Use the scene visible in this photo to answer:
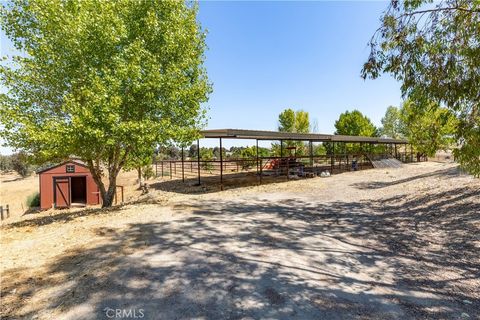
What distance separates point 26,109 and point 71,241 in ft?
17.2

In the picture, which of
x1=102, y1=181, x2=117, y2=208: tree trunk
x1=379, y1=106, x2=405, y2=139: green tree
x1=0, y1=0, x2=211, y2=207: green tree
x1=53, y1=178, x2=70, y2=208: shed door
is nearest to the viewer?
x1=0, y1=0, x2=211, y2=207: green tree

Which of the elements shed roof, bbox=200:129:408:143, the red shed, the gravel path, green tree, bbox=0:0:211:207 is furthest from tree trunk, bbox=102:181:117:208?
the red shed

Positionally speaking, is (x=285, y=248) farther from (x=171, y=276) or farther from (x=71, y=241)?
(x=71, y=241)

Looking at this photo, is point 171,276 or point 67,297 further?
point 171,276

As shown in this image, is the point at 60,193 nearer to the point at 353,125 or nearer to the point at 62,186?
the point at 62,186

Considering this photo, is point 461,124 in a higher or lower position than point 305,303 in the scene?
higher

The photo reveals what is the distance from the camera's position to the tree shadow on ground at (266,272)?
10.9 feet

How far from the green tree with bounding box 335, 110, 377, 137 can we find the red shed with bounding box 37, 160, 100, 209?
3850 centimetres

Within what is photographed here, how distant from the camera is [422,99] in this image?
17.0 feet

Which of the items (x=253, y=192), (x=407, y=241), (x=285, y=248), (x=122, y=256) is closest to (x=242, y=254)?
(x=285, y=248)

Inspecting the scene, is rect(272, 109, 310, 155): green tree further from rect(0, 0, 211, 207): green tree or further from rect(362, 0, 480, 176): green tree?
rect(362, 0, 480, 176): green tree

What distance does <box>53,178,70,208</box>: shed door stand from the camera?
18109 millimetres

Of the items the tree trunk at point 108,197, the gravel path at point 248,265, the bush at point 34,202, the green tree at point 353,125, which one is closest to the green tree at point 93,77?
the tree trunk at point 108,197

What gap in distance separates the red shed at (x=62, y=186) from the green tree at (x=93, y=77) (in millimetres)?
10286
